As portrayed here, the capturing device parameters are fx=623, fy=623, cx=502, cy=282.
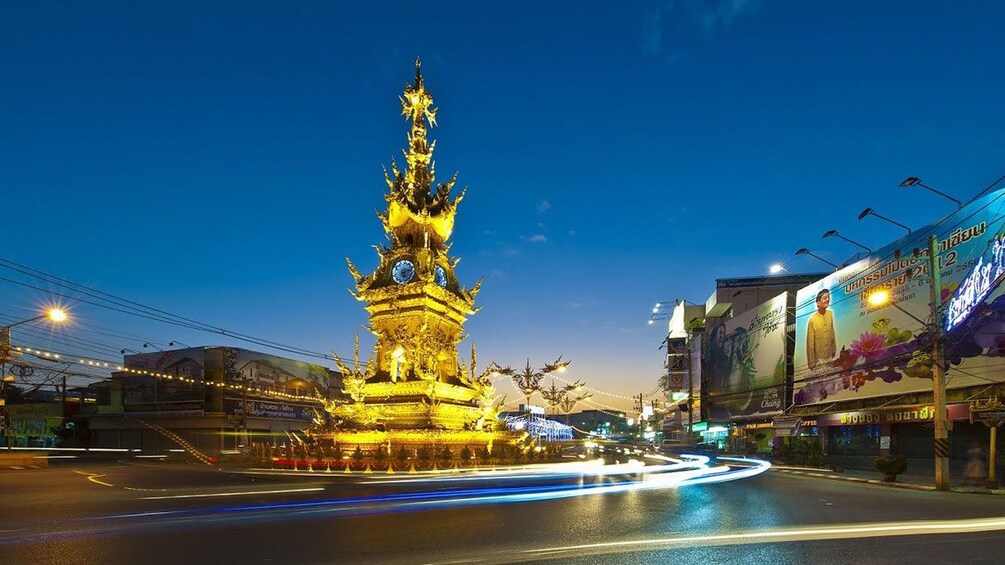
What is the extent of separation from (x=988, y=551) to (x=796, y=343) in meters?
41.2

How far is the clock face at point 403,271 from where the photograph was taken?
108ft

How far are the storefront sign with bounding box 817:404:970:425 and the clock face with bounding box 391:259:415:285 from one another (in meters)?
24.3

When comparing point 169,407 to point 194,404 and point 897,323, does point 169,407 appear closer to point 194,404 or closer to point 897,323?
point 194,404

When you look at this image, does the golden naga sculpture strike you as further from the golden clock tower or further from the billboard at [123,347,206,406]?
the billboard at [123,347,206,406]

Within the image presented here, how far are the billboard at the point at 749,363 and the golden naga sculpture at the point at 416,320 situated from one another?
29.1m

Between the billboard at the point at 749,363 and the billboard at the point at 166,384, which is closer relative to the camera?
the billboard at the point at 749,363

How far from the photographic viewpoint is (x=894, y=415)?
109 ft

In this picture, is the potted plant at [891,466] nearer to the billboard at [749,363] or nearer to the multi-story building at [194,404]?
the billboard at [749,363]

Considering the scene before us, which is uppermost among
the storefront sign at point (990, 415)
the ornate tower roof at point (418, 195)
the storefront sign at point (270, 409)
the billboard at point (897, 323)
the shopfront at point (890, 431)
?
the ornate tower roof at point (418, 195)

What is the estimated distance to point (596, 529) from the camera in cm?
1202

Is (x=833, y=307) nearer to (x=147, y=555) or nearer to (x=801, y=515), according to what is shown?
(x=801, y=515)

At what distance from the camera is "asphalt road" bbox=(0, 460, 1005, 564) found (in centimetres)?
956

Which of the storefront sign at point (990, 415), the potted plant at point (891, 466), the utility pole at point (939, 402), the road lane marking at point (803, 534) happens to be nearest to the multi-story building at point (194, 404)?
the potted plant at point (891, 466)

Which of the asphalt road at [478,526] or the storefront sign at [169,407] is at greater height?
the asphalt road at [478,526]
